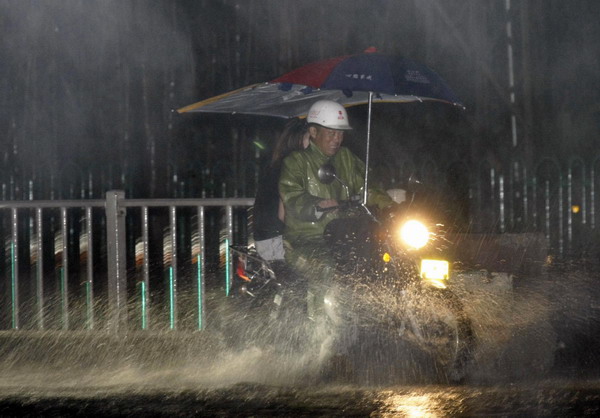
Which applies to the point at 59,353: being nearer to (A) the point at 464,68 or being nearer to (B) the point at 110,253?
(B) the point at 110,253

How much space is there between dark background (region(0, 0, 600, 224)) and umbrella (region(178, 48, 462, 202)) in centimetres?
561

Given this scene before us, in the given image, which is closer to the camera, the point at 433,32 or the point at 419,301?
the point at 419,301

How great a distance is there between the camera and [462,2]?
14.8 meters

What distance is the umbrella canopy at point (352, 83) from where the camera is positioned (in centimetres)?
661

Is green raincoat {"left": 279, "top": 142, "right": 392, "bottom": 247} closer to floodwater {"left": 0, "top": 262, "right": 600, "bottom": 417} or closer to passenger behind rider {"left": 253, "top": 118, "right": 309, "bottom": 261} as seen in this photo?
passenger behind rider {"left": 253, "top": 118, "right": 309, "bottom": 261}

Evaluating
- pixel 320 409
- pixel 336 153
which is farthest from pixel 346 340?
pixel 336 153

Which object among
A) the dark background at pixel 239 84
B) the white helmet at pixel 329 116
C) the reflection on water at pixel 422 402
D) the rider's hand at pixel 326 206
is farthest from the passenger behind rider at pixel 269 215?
the dark background at pixel 239 84

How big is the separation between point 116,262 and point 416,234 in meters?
3.22

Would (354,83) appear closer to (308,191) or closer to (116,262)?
(308,191)

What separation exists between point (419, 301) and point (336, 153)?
162cm

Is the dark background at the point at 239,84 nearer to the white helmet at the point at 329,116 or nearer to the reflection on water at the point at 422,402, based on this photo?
the white helmet at the point at 329,116

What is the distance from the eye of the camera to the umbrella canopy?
6605 millimetres

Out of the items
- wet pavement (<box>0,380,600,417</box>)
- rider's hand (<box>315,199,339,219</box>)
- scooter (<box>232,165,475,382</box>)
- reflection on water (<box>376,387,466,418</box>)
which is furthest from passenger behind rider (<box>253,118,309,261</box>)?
reflection on water (<box>376,387,466,418</box>)

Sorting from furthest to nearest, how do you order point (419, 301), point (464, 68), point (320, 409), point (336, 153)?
point (464, 68) → point (336, 153) → point (419, 301) → point (320, 409)
